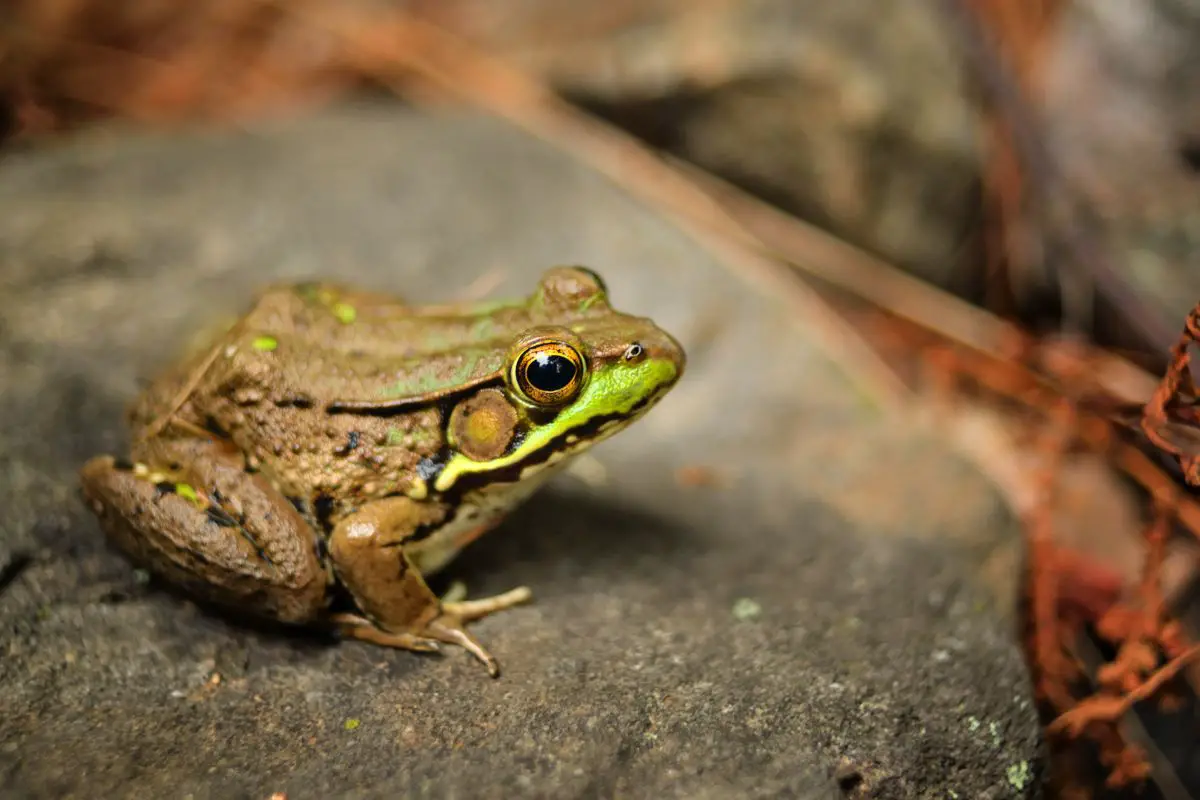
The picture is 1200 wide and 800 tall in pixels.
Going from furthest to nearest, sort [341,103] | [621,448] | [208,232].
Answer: [341,103]
[208,232]
[621,448]

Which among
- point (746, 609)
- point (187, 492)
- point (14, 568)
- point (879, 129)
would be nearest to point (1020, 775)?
point (746, 609)

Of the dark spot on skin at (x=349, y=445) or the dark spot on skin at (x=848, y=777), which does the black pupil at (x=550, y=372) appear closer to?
the dark spot on skin at (x=349, y=445)

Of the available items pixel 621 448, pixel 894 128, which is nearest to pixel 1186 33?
pixel 894 128

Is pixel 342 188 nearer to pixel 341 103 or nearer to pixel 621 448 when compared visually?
pixel 341 103

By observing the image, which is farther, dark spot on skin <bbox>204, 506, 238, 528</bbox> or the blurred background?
the blurred background

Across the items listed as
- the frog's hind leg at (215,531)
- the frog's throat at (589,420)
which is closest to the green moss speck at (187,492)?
the frog's hind leg at (215,531)

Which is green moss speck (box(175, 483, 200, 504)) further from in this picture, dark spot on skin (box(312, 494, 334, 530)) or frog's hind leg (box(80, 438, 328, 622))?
dark spot on skin (box(312, 494, 334, 530))

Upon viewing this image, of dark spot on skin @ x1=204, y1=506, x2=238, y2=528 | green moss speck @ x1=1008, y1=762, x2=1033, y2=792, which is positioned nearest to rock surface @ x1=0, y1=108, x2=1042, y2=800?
green moss speck @ x1=1008, y1=762, x2=1033, y2=792
